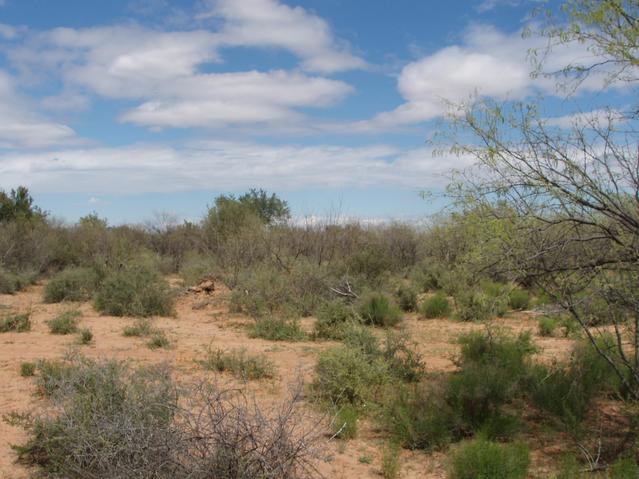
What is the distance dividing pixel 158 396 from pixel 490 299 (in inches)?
154

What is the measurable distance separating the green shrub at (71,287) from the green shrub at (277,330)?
8.61 metres

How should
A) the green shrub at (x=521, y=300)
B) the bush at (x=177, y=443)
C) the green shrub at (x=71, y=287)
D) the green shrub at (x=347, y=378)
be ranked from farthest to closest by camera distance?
the green shrub at (x=71, y=287), the green shrub at (x=521, y=300), the green shrub at (x=347, y=378), the bush at (x=177, y=443)

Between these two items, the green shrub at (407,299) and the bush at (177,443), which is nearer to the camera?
the bush at (177,443)

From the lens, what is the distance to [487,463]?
18.4ft

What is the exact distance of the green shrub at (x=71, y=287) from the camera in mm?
19938

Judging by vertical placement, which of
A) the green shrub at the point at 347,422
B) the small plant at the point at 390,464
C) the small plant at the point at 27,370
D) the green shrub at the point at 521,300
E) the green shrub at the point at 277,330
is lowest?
the small plant at the point at 390,464

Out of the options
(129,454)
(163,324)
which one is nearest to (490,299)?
(129,454)

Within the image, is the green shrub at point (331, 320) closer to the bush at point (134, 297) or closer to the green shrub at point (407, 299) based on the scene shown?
the green shrub at point (407, 299)

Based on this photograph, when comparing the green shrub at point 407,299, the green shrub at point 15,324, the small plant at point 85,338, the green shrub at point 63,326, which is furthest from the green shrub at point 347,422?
the green shrub at point 407,299

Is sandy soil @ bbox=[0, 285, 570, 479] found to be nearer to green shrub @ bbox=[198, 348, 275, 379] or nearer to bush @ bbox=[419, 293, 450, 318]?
green shrub @ bbox=[198, 348, 275, 379]

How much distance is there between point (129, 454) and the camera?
479 centimetres

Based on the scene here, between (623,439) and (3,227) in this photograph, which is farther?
(3,227)

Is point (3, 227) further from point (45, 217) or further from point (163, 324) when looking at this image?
point (163, 324)

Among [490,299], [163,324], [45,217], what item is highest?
[45,217]
